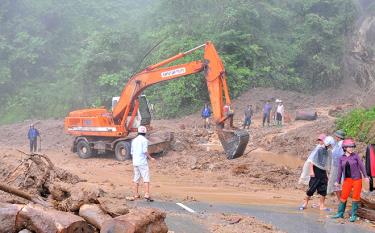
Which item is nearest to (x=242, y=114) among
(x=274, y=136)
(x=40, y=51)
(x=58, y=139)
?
(x=274, y=136)

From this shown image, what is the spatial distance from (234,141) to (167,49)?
18.4m

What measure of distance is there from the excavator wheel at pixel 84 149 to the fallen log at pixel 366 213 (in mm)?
12714

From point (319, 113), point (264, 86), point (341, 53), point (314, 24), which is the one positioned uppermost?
point (314, 24)

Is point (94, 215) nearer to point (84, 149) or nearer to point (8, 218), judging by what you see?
point (8, 218)

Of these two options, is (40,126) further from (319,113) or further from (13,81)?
(319,113)

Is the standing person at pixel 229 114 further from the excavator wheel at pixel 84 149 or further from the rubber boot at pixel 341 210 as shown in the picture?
the rubber boot at pixel 341 210

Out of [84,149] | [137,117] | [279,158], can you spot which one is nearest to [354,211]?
[279,158]

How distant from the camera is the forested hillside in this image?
109 feet

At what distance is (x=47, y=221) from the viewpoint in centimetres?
709

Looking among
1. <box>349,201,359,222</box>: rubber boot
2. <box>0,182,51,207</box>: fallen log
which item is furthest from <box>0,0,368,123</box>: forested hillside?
<box>0,182,51,207</box>: fallen log

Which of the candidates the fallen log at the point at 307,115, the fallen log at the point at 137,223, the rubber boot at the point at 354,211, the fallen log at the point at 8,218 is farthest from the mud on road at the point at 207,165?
the fallen log at the point at 137,223

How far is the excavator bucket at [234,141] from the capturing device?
53.5ft

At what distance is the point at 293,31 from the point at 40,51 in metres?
20.0

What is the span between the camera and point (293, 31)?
38.8 meters
